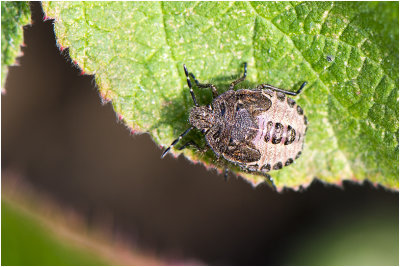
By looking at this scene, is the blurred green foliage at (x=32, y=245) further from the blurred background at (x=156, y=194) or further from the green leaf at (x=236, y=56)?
the green leaf at (x=236, y=56)

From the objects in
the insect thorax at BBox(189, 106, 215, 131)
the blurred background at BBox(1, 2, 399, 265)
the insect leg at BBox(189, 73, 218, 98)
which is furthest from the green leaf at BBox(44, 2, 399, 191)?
the blurred background at BBox(1, 2, 399, 265)

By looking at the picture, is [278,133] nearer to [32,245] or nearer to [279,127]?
[279,127]

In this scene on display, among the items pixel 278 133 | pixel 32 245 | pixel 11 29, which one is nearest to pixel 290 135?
pixel 278 133

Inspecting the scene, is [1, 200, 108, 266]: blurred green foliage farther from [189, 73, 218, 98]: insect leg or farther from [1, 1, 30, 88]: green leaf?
[189, 73, 218, 98]: insect leg

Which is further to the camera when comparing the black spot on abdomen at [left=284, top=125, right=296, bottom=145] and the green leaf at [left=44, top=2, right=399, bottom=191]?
the black spot on abdomen at [left=284, top=125, right=296, bottom=145]

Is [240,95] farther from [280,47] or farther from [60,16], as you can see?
[60,16]
